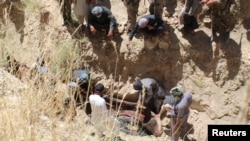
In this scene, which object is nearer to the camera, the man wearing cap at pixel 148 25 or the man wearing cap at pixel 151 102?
the man wearing cap at pixel 151 102

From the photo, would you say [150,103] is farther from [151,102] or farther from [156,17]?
[156,17]

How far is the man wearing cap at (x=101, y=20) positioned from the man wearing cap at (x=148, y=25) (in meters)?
0.39

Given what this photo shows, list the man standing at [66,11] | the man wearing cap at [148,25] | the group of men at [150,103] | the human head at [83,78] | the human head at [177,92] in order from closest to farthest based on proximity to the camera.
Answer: the group of men at [150,103] → the human head at [177,92] → the human head at [83,78] → the man wearing cap at [148,25] → the man standing at [66,11]

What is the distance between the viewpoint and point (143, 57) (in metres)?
7.86

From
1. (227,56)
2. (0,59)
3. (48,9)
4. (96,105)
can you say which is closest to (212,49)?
(227,56)

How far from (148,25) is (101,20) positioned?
86 centimetres

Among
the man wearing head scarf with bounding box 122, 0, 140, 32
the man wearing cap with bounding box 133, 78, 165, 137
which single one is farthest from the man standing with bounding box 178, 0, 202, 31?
the man wearing cap with bounding box 133, 78, 165, 137

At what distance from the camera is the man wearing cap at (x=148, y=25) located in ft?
23.2

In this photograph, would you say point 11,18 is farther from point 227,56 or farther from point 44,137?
point 44,137

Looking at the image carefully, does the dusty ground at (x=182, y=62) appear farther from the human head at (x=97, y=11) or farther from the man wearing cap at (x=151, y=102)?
the human head at (x=97, y=11)

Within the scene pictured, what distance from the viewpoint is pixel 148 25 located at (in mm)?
7262

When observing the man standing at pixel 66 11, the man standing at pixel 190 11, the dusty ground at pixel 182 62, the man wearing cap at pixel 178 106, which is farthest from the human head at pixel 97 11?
the man wearing cap at pixel 178 106

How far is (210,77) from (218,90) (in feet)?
0.91

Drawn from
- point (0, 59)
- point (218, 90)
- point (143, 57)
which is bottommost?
point (218, 90)
